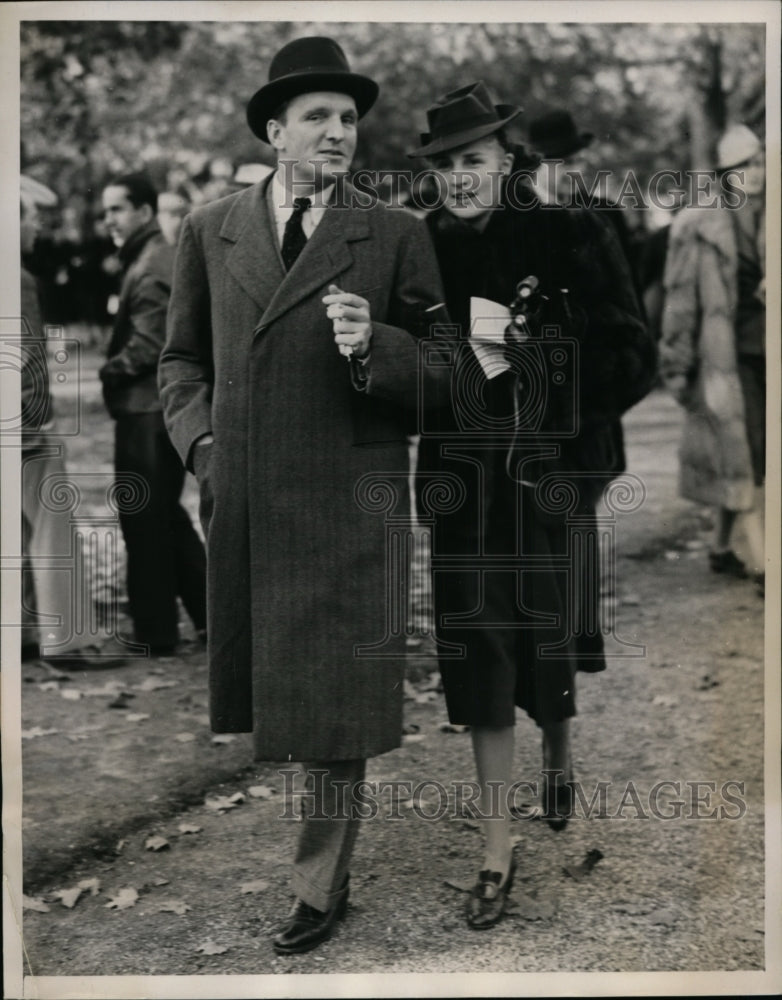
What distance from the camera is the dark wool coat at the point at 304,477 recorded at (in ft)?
12.4

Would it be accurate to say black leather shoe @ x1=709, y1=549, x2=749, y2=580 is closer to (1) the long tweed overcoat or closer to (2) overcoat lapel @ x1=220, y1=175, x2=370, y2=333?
(1) the long tweed overcoat

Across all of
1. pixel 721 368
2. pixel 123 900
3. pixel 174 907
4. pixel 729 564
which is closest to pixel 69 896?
pixel 123 900

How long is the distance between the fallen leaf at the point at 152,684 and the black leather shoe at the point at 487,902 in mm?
1271

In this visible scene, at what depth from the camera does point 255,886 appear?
4.12 m

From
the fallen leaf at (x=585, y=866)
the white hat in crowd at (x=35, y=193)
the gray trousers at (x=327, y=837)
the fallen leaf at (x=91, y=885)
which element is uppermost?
the white hat in crowd at (x=35, y=193)

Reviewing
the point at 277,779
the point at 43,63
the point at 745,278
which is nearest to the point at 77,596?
the point at 277,779

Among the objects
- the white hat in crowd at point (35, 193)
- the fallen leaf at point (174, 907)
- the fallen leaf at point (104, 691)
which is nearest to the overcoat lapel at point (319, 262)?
the white hat in crowd at point (35, 193)

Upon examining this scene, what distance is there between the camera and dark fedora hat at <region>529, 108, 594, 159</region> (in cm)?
411

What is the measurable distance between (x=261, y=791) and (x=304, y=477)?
1213mm

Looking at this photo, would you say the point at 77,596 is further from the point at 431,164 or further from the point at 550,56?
the point at 550,56

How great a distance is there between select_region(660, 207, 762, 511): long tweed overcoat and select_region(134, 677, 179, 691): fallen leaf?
1.95m

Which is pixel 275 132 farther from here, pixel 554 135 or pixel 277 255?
pixel 554 135

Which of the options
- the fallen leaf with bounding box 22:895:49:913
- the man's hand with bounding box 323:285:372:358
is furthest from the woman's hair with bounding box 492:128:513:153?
the fallen leaf with bounding box 22:895:49:913

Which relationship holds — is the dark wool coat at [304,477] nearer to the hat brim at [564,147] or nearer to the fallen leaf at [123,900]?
the hat brim at [564,147]
